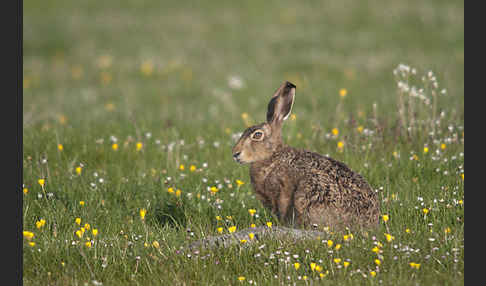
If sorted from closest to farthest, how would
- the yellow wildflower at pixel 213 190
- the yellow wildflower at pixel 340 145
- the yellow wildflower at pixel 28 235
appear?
the yellow wildflower at pixel 28 235, the yellow wildflower at pixel 213 190, the yellow wildflower at pixel 340 145

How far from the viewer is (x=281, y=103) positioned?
21.8ft

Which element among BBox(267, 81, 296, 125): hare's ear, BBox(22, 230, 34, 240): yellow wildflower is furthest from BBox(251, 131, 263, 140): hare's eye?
BBox(22, 230, 34, 240): yellow wildflower

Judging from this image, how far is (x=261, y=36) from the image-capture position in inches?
774

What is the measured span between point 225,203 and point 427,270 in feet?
8.04

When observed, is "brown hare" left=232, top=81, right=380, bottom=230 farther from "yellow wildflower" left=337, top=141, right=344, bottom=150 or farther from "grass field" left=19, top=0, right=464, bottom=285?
"yellow wildflower" left=337, top=141, right=344, bottom=150

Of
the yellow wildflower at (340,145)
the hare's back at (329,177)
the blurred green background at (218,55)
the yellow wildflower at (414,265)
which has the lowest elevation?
the yellow wildflower at (414,265)

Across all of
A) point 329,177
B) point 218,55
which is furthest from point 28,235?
point 218,55


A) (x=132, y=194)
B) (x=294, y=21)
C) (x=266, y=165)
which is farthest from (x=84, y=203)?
(x=294, y=21)

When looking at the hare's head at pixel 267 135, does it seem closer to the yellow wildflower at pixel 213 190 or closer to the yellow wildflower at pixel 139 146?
the yellow wildflower at pixel 213 190

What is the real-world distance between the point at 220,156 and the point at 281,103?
81.1 inches

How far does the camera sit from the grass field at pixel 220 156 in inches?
208

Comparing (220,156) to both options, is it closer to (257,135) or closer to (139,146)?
(139,146)

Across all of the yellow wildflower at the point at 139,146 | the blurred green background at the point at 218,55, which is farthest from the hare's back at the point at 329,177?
the blurred green background at the point at 218,55

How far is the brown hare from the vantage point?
5.93 meters
